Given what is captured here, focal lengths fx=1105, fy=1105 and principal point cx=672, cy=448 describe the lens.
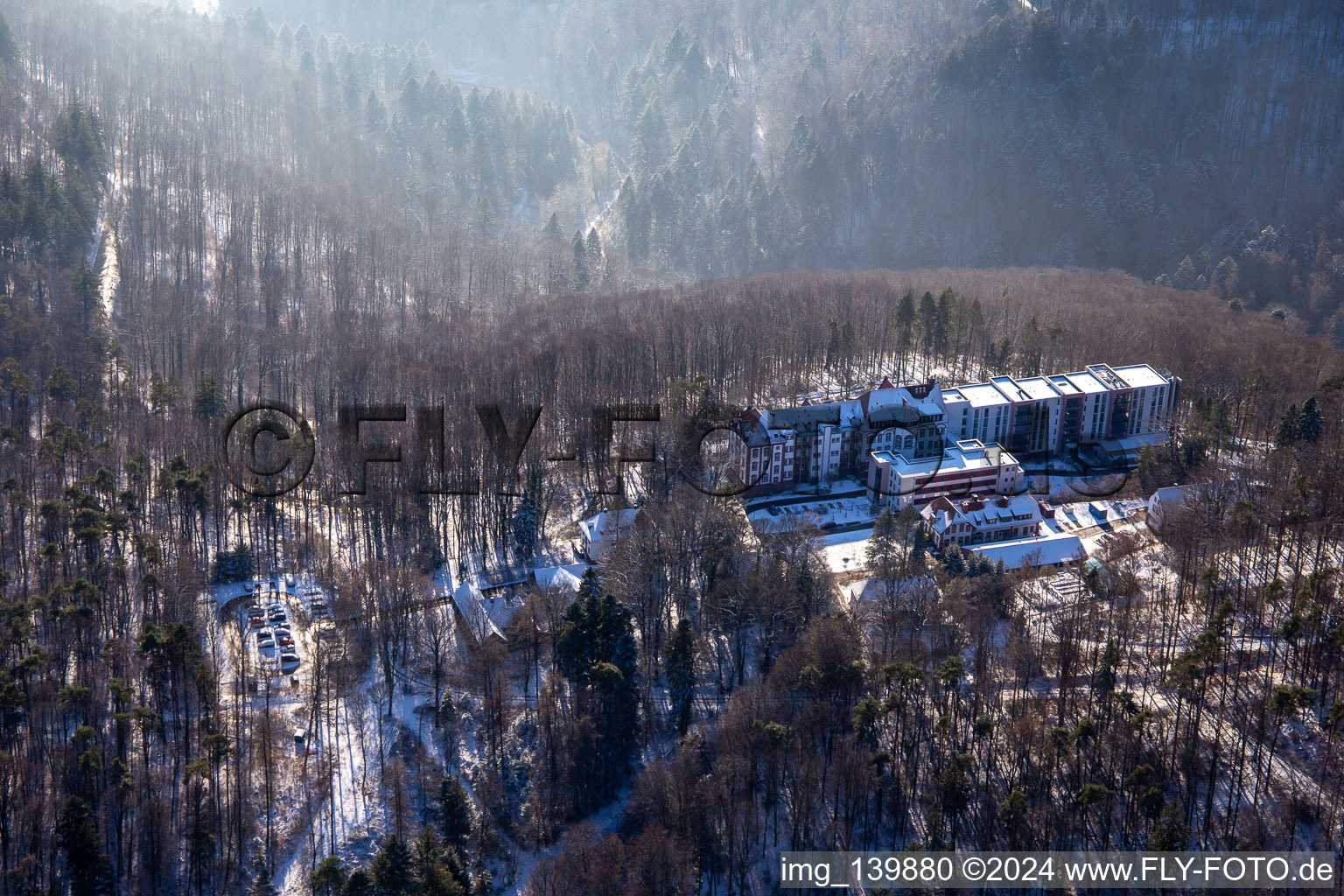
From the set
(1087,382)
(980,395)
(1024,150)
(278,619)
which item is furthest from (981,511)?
(1024,150)

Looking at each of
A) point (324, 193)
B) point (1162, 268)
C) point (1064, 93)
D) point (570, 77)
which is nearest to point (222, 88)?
point (324, 193)

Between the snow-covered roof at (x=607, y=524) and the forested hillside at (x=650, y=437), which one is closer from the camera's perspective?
the forested hillside at (x=650, y=437)

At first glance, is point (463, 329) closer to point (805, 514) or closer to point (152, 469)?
point (152, 469)

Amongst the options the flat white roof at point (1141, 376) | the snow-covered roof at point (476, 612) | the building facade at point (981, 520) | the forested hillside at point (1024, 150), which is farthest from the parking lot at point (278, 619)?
the forested hillside at point (1024, 150)

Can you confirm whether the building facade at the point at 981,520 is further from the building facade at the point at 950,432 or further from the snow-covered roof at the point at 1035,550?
the building facade at the point at 950,432

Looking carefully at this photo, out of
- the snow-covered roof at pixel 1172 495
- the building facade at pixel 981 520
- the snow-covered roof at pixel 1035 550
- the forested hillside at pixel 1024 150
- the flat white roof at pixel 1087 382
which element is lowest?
the snow-covered roof at pixel 1035 550

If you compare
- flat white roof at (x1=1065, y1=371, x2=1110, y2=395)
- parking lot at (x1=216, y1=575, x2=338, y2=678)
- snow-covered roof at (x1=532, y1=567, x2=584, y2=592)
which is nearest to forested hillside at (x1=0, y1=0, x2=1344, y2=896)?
parking lot at (x1=216, y1=575, x2=338, y2=678)

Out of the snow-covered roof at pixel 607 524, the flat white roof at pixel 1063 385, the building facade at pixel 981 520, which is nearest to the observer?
the building facade at pixel 981 520

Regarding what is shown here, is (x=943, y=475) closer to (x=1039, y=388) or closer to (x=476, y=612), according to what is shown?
(x=1039, y=388)

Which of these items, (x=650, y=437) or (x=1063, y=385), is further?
(x=1063, y=385)

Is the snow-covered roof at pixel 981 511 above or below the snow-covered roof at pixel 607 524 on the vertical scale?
above

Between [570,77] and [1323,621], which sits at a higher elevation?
[570,77]
